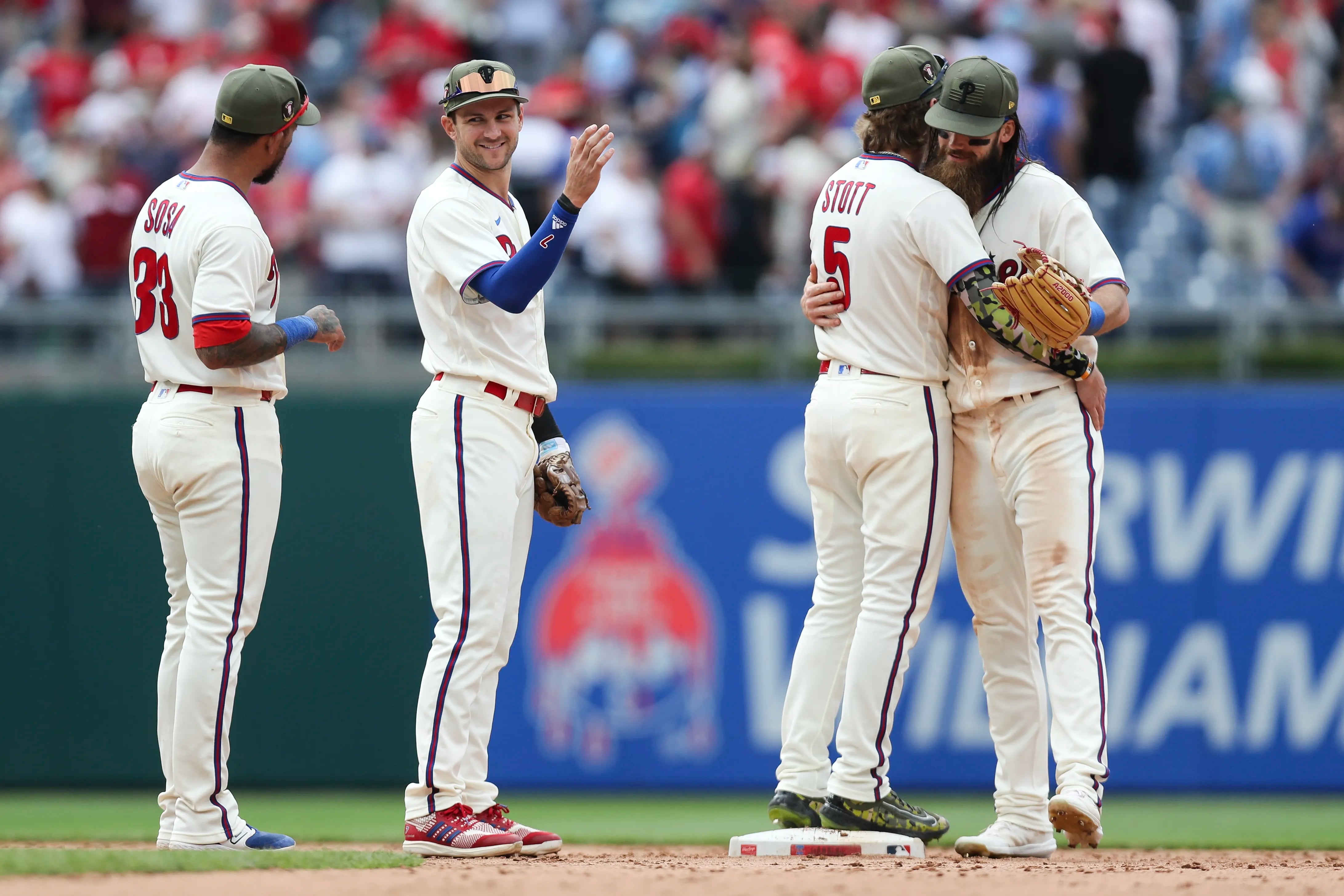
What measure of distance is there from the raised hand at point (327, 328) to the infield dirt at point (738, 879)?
5.16ft

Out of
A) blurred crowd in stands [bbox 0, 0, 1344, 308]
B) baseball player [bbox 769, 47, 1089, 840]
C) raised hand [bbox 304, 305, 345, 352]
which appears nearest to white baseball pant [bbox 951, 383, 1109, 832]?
baseball player [bbox 769, 47, 1089, 840]

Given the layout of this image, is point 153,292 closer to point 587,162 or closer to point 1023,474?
point 587,162


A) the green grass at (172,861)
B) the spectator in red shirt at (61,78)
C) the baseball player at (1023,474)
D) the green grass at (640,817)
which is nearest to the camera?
the green grass at (172,861)

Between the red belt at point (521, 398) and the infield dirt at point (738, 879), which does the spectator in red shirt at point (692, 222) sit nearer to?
the red belt at point (521, 398)

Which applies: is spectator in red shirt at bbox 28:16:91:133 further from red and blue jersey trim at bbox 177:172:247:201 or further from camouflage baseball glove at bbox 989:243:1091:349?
camouflage baseball glove at bbox 989:243:1091:349

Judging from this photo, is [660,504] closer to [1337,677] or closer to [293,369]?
[293,369]

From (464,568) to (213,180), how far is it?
137 centimetres

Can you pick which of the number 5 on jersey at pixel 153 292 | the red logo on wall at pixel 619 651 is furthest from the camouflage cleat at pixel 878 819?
the red logo on wall at pixel 619 651

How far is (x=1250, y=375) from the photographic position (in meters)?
8.33

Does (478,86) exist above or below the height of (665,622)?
above

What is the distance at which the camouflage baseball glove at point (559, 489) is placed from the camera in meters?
5.16

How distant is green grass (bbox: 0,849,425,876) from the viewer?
171 inches

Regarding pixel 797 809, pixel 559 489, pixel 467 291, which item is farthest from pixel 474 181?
pixel 797 809

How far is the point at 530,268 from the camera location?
478cm
